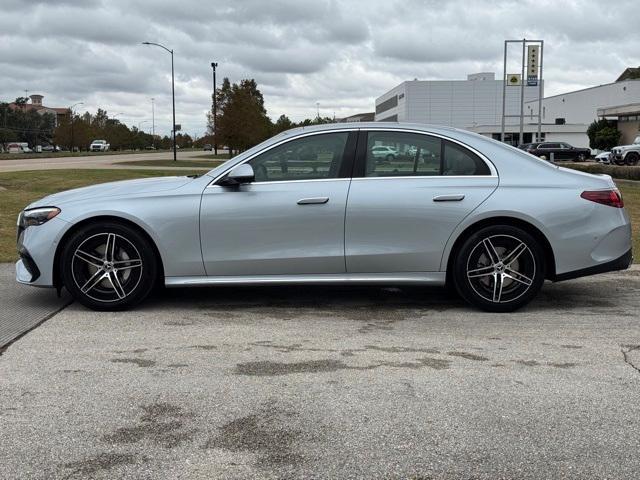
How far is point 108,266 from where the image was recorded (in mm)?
5676

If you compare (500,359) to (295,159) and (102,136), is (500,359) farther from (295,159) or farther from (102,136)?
(102,136)

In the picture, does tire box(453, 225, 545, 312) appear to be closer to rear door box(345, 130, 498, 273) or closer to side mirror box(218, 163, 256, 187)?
rear door box(345, 130, 498, 273)

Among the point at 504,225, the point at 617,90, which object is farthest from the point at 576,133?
the point at 504,225

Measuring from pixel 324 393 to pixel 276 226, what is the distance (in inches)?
78.8

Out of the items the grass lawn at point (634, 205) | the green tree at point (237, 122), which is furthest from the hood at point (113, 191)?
the green tree at point (237, 122)

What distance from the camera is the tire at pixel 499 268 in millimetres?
5586

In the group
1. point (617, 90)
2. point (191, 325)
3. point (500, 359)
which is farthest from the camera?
point (617, 90)

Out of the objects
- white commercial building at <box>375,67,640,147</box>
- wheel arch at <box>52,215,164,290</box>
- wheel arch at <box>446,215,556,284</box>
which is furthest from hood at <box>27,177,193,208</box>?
white commercial building at <box>375,67,640,147</box>

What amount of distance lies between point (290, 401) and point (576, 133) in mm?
97499

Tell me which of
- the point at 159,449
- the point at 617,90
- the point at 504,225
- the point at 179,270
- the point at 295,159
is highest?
the point at 617,90

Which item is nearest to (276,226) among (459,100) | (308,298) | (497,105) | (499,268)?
(308,298)

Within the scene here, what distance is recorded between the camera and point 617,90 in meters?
83.5

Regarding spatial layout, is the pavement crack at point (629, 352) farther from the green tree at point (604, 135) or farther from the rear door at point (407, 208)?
the green tree at point (604, 135)

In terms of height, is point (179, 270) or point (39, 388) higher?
point (179, 270)
